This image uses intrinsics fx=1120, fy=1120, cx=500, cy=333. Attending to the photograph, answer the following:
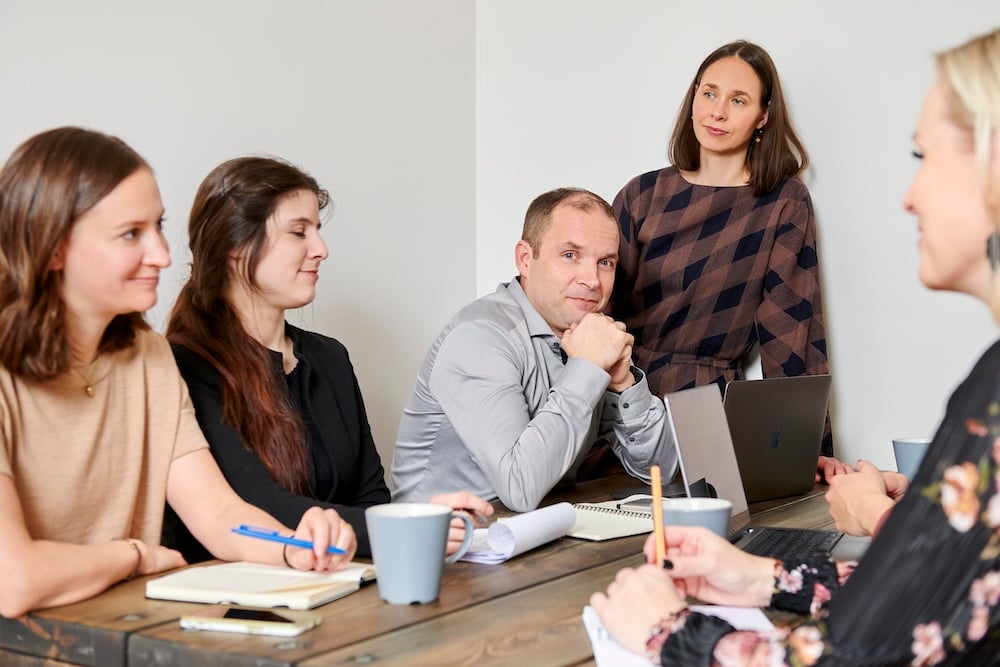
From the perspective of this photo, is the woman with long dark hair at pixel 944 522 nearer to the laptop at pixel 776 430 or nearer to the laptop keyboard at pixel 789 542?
the laptop keyboard at pixel 789 542

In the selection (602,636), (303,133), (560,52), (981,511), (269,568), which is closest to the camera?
(981,511)

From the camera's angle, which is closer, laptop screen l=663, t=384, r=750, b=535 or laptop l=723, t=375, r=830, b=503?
laptop screen l=663, t=384, r=750, b=535

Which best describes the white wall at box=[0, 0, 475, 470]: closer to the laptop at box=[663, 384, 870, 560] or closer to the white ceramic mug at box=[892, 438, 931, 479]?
the laptop at box=[663, 384, 870, 560]

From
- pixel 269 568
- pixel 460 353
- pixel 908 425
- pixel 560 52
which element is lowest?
pixel 908 425

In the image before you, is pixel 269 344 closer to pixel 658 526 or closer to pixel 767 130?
pixel 658 526

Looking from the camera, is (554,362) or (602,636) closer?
(602,636)

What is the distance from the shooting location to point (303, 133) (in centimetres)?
306

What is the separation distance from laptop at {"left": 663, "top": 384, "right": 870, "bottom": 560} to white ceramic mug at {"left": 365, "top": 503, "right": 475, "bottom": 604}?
1.51 feet

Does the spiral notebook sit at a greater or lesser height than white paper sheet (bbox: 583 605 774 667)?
lesser

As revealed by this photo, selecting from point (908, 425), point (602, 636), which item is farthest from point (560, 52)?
point (602, 636)

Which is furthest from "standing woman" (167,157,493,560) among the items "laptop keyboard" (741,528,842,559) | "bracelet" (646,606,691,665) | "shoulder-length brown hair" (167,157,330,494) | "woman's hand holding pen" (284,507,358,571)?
"bracelet" (646,606,691,665)

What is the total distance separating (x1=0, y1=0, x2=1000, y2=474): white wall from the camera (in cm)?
264

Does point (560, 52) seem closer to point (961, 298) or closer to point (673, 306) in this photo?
point (673, 306)

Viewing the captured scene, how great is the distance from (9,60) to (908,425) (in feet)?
7.64
